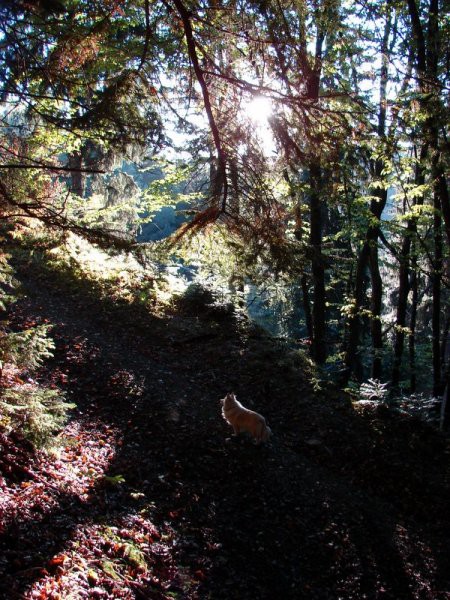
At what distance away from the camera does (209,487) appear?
17.8 ft

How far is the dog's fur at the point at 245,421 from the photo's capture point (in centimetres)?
646

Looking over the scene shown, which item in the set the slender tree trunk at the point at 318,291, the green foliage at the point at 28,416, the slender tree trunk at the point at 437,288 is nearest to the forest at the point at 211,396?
the green foliage at the point at 28,416

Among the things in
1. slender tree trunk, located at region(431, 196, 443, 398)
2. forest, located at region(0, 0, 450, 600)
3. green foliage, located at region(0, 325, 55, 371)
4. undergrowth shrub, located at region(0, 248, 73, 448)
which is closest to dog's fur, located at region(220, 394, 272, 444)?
forest, located at region(0, 0, 450, 600)

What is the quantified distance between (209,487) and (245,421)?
1.30 m

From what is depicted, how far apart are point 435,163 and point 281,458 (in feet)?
18.2

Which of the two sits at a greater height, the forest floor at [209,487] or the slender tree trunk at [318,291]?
the slender tree trunk at [318,291]

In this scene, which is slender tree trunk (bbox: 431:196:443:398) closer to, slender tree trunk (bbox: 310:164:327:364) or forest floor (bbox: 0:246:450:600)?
slender tree trunk (bbox: 310:164:327:364)

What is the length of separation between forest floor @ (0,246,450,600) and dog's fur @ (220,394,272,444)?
21 cm

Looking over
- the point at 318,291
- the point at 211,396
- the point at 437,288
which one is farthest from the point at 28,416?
the point at 437,288

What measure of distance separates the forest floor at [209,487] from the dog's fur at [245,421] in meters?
0.21

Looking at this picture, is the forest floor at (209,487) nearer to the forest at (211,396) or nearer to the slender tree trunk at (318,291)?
the forest at (211,396)

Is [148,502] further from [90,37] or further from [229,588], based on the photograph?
[90,37]

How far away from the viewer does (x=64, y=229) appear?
12.4ft

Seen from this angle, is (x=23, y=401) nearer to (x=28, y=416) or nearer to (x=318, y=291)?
(x=28, y=416)
